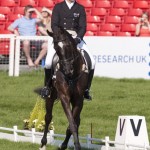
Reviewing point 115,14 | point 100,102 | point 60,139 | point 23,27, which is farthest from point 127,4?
point 60,139

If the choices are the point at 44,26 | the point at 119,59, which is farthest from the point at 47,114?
the point at 44,26

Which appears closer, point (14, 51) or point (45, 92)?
point (45, 92)

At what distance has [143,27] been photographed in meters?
27.3

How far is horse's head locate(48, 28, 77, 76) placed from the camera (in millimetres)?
13953

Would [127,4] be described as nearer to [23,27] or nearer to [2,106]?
[23,27]

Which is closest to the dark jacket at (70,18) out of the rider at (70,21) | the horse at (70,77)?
the rider at (70,21)

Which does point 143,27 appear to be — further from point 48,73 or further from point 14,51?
point 48,73

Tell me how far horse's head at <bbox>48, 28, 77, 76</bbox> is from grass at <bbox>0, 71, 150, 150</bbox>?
3.40m

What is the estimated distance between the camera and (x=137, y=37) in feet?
82.3

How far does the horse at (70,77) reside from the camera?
14.0 metres

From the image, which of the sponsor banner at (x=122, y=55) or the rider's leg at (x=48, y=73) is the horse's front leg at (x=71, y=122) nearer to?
the rider's leg at (x=48, y=73)

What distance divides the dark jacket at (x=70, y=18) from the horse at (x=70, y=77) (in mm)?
578

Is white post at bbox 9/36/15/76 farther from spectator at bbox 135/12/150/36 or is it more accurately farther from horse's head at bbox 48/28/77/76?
horse's head at bbox 48/28/77/76

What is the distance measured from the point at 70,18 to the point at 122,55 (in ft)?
34.3
